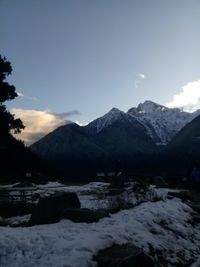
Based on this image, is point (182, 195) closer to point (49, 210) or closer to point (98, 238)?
point (49, 210)

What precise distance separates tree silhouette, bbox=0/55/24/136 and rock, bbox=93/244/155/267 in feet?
70.0

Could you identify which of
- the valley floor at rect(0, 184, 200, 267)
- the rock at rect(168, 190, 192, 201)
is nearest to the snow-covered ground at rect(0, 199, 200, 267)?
the valley floor at rect(0, 184, 200, 267)

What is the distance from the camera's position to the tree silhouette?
28.3m

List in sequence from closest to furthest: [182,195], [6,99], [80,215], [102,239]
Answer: [102,239] < [80,215] < [182,195] < [6,99]

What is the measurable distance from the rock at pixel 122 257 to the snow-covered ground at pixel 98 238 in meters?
0.20

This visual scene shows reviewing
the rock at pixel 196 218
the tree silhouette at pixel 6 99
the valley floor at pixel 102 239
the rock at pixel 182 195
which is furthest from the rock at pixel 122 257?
the tree silhouette at pixel 6 99

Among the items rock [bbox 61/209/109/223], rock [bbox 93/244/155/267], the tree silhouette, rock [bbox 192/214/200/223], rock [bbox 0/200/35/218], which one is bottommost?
rock [bbox 192/214/200/223]

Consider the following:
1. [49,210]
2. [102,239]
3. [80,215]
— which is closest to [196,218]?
[80,215]

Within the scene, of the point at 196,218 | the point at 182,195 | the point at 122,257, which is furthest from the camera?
the point at 182,195

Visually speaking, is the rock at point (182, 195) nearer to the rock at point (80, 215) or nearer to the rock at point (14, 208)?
the rock at point (14, 208)

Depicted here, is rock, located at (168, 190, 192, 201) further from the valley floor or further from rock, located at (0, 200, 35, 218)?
rock, located at (0, 200, 35, 218)

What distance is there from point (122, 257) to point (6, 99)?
2380 cm

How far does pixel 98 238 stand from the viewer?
9125 mm

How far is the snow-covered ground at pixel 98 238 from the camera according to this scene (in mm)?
7836
